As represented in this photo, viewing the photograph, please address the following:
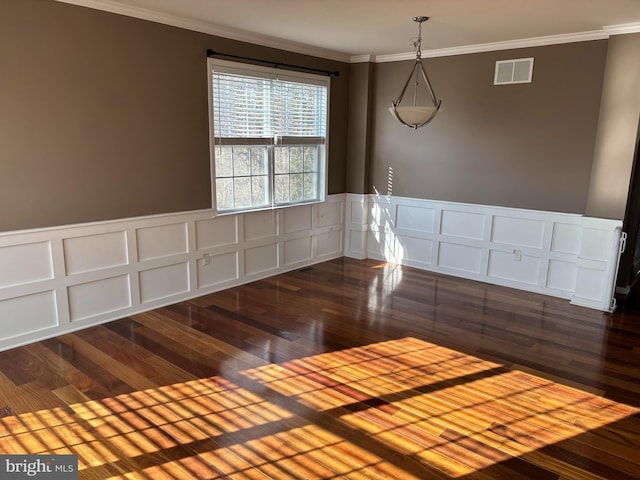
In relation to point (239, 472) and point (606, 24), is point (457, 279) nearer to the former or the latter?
point (606, 24)

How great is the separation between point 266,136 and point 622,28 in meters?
3.34

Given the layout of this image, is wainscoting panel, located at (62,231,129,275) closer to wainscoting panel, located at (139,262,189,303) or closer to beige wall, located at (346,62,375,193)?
wainscoting panel, located at (139,262,189,303)

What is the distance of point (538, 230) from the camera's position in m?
4.85

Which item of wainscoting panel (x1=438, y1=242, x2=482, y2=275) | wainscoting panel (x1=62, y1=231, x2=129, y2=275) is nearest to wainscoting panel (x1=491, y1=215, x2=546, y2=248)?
wainscoting panel (x1=438, y1=242, x2=482, y2=275)

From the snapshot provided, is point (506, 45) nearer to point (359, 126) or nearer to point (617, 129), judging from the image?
point (617, 129)

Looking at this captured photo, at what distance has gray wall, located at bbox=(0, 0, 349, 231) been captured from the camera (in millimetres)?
3260

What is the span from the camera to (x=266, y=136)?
494 centimetres

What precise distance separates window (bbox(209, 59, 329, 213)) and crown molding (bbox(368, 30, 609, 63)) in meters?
0.94

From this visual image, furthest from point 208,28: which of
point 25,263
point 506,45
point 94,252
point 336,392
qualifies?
point 336,392

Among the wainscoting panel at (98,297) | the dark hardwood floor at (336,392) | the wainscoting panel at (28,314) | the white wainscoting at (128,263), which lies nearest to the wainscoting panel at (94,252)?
the white wainscoting at (128,263)

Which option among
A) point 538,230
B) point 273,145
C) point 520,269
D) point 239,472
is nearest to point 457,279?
point 520,269

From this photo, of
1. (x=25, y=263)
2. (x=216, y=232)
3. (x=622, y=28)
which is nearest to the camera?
(x=25, y=263)

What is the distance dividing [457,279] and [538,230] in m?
1.02

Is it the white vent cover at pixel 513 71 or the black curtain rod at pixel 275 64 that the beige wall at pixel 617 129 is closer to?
the white vent cover at pixel 513 71
